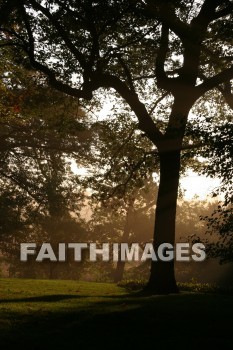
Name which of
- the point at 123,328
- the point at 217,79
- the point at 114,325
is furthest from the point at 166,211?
the point at 123,328

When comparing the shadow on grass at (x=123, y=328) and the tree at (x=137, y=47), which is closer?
the shadow on grass at (x=123, y=328)

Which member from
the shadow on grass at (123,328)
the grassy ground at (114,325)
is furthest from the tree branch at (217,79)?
the shadow on grass at (123,328)

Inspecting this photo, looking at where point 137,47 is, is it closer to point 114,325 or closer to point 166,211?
point 166,211

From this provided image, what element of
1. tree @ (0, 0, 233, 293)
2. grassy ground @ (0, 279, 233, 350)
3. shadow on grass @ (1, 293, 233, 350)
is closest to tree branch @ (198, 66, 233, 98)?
tree @ (0, 0, 233, 293)

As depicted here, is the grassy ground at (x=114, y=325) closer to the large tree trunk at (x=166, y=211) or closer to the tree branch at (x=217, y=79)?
the large tree trunk at (x=166, y=211)

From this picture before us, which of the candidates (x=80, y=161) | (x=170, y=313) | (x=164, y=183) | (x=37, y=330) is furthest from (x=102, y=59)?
(x=80, y=161)

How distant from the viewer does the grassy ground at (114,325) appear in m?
7.73

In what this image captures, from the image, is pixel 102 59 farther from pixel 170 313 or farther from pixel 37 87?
pixel 170 313

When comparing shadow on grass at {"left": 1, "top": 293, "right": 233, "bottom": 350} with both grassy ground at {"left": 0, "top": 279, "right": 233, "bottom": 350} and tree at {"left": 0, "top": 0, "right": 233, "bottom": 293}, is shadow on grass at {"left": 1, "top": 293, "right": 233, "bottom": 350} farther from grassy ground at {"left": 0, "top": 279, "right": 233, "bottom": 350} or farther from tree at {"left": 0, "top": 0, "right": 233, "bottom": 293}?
tree at {"left": 0, "top": 0, "right": 233, "bottom": 293}

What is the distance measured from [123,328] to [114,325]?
0.30 m

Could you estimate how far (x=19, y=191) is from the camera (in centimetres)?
4059

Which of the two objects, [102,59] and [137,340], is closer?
[137,340]

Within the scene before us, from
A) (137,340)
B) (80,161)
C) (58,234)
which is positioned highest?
(80,161)

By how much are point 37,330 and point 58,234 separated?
1863 inches
